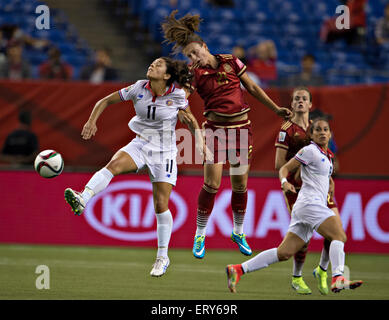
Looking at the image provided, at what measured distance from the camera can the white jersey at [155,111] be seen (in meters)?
8.20

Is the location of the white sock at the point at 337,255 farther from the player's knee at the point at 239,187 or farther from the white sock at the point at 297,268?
the player's knee at the point at 239,187

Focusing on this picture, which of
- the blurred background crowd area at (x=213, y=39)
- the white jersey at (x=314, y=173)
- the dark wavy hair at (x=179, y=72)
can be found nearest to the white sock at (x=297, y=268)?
the white jersey at (x=314, y=173)

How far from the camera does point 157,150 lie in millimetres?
8320

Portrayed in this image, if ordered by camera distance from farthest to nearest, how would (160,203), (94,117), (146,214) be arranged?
(146,214) → (160,203) → (94,117)

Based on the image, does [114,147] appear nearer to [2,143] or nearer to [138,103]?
[2,143]

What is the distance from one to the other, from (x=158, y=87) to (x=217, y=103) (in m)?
0.68

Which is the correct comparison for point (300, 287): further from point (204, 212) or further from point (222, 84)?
point (222, 84)

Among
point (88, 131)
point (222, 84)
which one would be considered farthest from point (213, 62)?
point (88, 131)

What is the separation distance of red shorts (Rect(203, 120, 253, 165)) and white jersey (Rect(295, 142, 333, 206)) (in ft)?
2.99

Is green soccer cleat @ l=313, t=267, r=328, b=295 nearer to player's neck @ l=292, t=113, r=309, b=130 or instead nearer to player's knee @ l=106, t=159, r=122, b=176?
player's neck @ l=292, t=113, r=309, b=130

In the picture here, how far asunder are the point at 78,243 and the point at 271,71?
196 inches

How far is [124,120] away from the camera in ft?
45.1

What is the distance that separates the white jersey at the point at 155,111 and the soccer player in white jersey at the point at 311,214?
4.58 feet

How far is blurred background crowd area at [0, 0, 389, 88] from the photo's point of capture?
14.4 metres
